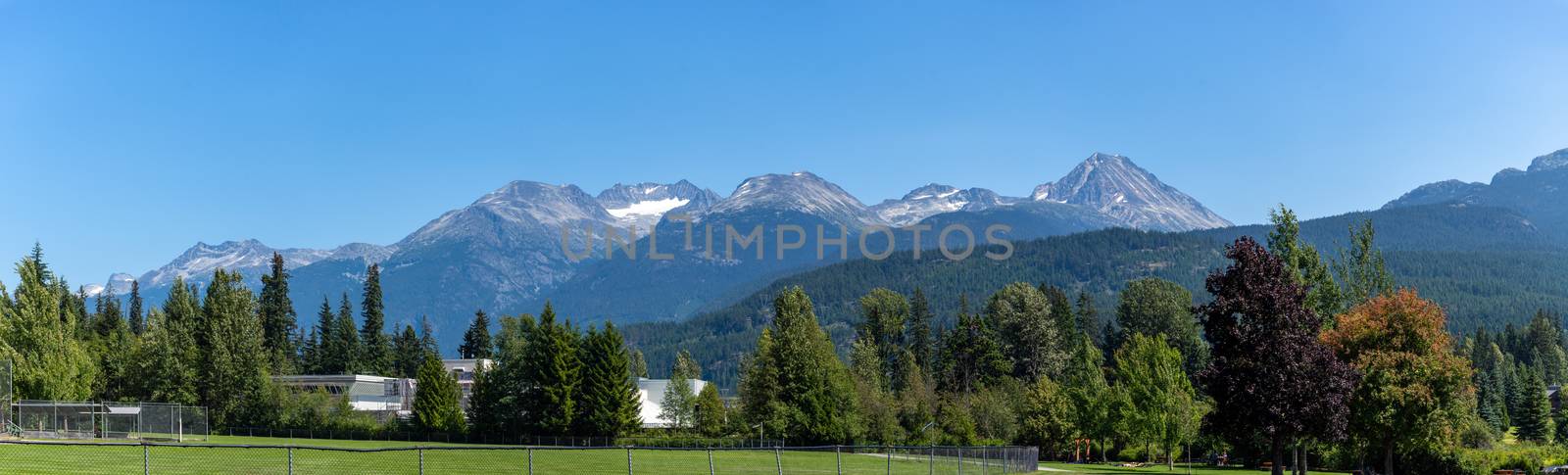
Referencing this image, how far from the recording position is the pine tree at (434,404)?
105 m

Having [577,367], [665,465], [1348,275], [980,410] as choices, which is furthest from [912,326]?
[665,465]

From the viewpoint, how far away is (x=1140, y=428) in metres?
78.4

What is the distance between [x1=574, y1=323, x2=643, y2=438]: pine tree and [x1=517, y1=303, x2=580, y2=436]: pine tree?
3.15 ft

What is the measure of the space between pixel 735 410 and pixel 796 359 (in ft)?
36.0

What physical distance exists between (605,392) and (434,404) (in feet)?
48.8

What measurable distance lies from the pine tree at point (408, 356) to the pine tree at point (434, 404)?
6501cm

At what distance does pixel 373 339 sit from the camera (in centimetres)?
16762

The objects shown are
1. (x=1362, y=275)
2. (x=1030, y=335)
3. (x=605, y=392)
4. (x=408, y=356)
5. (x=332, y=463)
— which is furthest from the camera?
(x=408, y=356)

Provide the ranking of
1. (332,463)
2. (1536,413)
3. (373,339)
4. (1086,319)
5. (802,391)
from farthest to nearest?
(373,339), (1086,319), (1536,413), (802,391), (332,463)

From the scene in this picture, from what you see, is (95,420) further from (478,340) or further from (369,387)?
(478,340)

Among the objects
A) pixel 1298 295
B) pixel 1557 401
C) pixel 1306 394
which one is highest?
pixel 1298 295

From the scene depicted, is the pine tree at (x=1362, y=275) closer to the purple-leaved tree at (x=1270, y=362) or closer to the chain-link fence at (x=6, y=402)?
the purple-leaved tree at (x=1270, y=362)

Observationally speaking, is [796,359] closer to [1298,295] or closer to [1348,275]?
[1348,275]

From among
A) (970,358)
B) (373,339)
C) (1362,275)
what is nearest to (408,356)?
(373,339)
